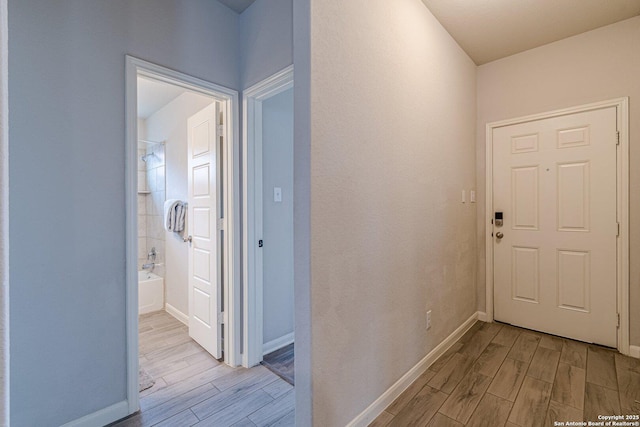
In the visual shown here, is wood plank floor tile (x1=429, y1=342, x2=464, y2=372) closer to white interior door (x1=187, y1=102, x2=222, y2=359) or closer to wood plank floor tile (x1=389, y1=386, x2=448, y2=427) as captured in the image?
wood plank floor tile (x1=389, y1=386, x2=448, y2=427)

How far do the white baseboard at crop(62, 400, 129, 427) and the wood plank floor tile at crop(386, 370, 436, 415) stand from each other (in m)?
1.57

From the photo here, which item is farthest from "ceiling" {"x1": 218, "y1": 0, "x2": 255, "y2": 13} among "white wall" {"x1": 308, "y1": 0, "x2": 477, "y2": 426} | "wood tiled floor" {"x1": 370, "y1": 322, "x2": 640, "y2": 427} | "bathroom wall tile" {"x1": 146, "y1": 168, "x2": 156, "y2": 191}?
"wood tiled floor" {"x1": 370, "y1": 322, "x2": 640, "y2": 427}

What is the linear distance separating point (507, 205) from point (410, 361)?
6.27 feet

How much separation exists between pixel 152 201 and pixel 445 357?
3975mm

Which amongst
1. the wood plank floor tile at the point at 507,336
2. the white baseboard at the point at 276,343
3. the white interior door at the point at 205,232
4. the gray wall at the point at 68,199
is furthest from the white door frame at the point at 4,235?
the wood plank floor tile at the point at 507,336

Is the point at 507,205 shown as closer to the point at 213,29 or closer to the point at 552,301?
the point at 552,301

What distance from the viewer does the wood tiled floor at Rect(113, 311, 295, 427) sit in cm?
162

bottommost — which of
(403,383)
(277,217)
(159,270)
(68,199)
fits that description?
(403,383)

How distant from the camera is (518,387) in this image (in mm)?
1811

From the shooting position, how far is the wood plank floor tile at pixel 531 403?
60.1 inches

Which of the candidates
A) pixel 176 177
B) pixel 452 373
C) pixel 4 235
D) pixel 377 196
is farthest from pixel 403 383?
pixel 176 177

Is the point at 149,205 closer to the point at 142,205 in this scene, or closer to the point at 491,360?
the point at 142,205

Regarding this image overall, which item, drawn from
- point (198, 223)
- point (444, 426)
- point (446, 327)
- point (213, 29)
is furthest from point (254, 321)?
point (213, 29)

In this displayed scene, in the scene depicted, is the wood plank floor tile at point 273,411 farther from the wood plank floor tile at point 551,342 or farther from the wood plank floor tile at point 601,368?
the wood plank floor tile at point 551,342
